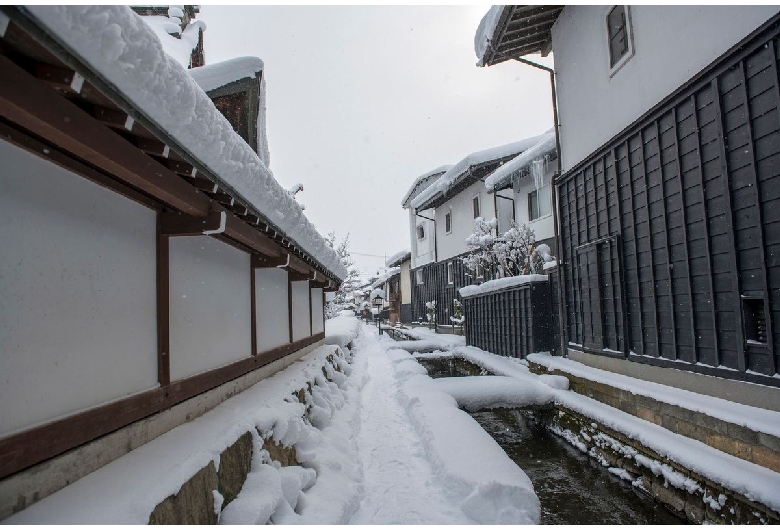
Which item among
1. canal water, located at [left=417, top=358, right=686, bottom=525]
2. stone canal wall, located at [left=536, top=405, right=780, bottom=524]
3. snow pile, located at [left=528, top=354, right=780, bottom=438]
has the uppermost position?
snow pile, located at [left=528, top=354, right=780, bottom=438]

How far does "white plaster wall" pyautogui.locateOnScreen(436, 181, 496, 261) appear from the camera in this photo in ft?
58.1

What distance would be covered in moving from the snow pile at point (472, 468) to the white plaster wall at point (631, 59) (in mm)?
5285

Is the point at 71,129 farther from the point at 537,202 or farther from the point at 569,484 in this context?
the point at 537,202

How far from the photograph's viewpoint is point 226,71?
227 inches

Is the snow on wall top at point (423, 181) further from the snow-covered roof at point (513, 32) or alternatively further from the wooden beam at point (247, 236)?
the wooden beam at point (247, 236)

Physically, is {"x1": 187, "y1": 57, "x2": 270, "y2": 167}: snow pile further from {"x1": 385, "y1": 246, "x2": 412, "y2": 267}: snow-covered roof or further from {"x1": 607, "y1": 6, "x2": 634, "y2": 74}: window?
{"x1": 385, "y1": 246, "x2": 412, "y2": 267}: snow-covered roof

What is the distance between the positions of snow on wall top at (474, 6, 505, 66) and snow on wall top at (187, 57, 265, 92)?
5.58m

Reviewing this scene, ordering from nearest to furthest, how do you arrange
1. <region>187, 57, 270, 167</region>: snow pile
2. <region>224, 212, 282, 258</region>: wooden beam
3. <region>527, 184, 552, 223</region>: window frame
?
<region>224, 212, 282, 258</region>: wooden beam, <region>187, 57, 270, 167</region>: snow pile, <region>527, 184, 552, 223</region>: window frame

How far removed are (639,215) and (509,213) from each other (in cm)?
1006

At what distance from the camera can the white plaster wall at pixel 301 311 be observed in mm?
9230

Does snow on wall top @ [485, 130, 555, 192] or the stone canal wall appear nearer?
the stone canal wall

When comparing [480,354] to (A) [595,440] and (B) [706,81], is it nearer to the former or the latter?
(A) [595,440]

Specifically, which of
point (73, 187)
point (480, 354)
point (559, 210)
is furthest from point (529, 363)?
point (73, 187)

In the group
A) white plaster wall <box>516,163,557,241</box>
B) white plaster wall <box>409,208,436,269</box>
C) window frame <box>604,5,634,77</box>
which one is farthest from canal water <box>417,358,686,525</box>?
white plaster wall <box>409,208,436,269</box>
